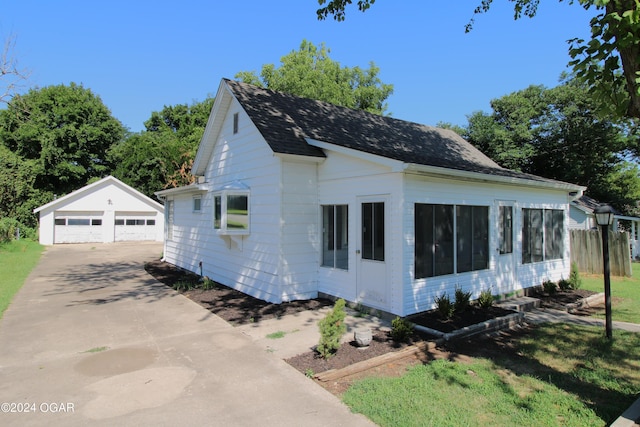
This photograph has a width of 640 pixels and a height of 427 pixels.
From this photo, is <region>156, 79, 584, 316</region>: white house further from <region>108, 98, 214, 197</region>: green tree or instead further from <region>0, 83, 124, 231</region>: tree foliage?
<region>0, 83, 124, 231</region>: tree foliage

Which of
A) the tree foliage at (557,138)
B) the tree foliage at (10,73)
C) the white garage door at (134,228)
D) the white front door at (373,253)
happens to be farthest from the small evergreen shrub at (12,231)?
the tree foliage at (557,138)

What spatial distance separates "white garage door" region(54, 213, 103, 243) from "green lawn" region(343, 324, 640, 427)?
29408 mm

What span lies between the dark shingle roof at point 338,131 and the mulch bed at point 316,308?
120 inches

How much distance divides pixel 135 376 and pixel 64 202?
2744 centimetres

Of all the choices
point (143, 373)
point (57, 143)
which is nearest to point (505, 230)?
point (143, 373)

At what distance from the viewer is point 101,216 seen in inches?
1091

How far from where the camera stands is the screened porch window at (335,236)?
8.09 meters

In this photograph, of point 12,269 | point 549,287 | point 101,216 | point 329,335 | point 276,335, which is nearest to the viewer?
point 329,335

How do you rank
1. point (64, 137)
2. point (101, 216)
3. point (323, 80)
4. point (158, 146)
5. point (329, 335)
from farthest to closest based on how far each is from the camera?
point (158, 146), point (64, 137), point (323, 80), point (101, 216), point (329, 335)

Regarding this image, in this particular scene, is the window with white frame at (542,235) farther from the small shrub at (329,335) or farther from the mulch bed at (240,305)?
the small shrub at (329,335)

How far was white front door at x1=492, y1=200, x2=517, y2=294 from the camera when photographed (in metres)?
8.80

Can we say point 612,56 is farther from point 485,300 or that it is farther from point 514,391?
point 485,300

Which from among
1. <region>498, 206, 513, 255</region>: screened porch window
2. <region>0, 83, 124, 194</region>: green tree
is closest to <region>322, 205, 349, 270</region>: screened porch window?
<region>498, 206, 513, 255</region>: screened porch window

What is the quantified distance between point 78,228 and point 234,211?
23860 mm
